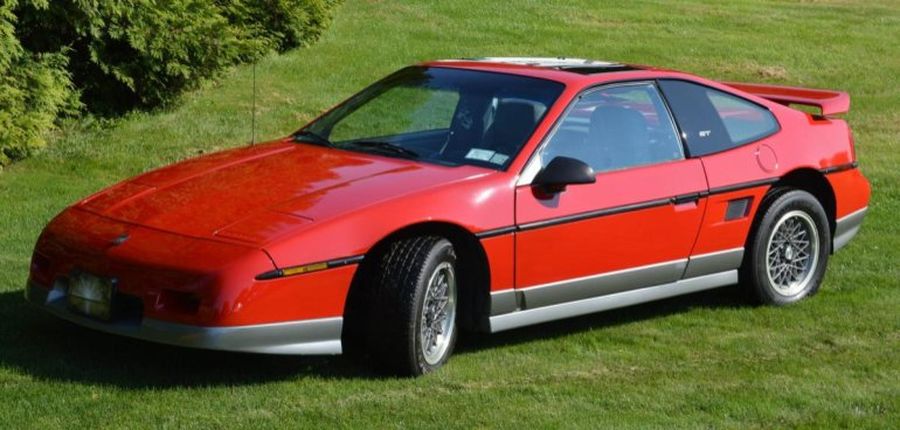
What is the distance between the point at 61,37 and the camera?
42.5ft

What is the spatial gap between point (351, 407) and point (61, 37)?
7.68 meters

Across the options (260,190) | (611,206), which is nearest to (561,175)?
(611,206)

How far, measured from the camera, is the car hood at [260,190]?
6.61 metres

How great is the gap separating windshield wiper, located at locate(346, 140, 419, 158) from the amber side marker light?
41.7 inches

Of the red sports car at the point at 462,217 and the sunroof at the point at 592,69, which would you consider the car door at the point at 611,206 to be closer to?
the red sports car at the point at 462,217

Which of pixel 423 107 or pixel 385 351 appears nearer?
pixel 385 351

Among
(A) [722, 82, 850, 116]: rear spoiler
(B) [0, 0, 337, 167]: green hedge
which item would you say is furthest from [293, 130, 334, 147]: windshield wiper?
(B) [0, 0, 337, 167]: green hedge

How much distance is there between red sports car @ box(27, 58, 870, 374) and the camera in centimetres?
642

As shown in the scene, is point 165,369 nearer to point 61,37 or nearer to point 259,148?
point 259,148

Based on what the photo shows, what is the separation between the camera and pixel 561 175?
23.5 feet

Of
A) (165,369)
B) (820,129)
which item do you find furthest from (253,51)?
(165,369)

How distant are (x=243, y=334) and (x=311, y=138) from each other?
1.95m

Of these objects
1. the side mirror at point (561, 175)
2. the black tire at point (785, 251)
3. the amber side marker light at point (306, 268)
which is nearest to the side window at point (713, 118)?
the black tire at point (785, 251)

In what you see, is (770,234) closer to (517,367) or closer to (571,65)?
(571,65)
